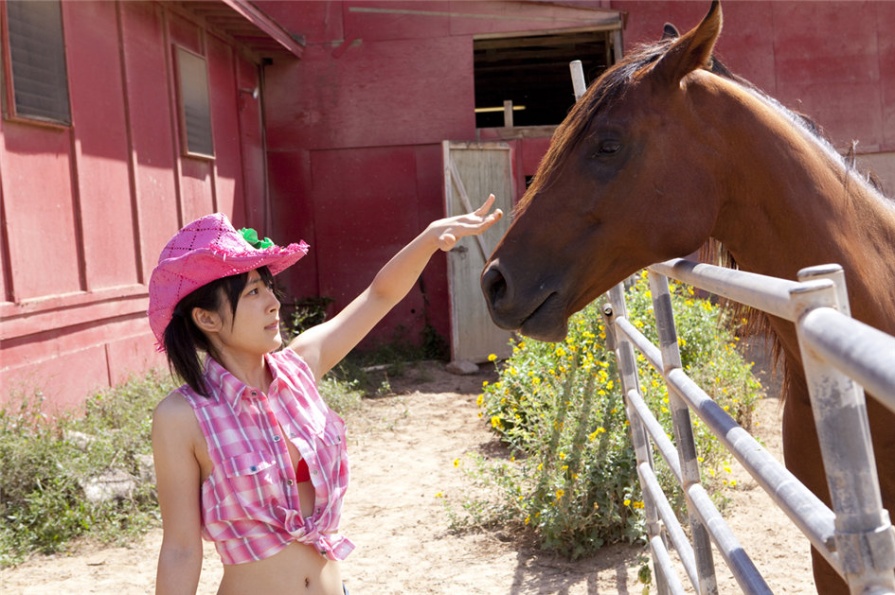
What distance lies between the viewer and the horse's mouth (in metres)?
2.11

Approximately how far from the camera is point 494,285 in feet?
7.16

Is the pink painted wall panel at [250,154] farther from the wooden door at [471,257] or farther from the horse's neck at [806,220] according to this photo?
the horse's neck at [806,220]

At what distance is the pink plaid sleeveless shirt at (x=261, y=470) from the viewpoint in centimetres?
Result: 177

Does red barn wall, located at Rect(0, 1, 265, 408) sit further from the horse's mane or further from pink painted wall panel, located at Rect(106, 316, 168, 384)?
the horse's mane

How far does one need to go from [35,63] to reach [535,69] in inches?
354

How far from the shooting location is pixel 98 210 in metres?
6.91

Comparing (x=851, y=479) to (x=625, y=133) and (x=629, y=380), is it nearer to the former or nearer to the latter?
(x=625, y=133)

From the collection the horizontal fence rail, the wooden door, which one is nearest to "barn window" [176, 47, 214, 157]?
the wooden door

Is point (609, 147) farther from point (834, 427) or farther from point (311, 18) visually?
point (311, 18)

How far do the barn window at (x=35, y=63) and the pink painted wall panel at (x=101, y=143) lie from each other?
14cm

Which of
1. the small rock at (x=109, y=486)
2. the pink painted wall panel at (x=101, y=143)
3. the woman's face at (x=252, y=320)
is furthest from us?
the pink painted wall panel at (x=101, y=143)

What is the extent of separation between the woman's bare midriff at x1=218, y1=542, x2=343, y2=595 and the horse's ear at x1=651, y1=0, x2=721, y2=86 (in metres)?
1.47

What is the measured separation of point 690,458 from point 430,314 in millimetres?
8960

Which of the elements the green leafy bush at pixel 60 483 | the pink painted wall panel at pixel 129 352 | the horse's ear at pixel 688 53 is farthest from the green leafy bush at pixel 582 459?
the pink painted wall panel at pixel 129 352
